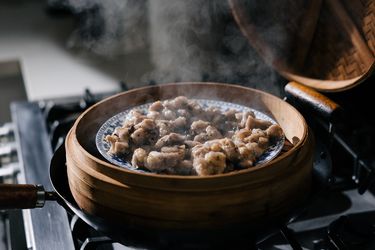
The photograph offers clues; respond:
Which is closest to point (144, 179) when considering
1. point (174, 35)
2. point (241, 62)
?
point (241, 62)

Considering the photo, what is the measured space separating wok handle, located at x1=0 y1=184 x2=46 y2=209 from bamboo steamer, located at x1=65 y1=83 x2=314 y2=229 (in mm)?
76

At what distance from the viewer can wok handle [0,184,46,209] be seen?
0.98m

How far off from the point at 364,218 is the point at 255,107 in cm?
42

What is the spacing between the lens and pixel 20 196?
998 mm

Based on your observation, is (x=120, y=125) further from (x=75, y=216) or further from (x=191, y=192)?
(x=191, y=192)

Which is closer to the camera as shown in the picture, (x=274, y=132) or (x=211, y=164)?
(x=211, y=164)

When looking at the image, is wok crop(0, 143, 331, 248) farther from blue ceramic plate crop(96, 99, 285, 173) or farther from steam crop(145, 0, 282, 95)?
steam crop(145, 0, 282, 95)

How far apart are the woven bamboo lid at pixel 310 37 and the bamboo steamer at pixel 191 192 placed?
47cm

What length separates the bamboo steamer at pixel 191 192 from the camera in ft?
2.96

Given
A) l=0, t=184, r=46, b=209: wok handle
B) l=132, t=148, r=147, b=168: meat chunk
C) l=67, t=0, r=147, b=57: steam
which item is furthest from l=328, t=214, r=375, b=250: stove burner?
l=67, t=0, r=147, b=57: steam

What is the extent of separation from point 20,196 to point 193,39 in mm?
1227

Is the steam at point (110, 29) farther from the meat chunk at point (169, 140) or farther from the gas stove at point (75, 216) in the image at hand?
the meat chunk at point (169, 140)

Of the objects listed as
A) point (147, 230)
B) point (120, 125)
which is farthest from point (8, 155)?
point (147, 230)

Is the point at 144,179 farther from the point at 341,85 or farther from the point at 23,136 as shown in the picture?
the point at 23,136
